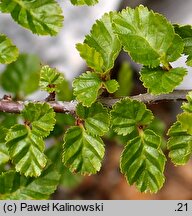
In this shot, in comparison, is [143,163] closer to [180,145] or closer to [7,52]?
[180,145]

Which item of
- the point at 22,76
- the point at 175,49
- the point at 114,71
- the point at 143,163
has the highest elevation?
the point at 114,71

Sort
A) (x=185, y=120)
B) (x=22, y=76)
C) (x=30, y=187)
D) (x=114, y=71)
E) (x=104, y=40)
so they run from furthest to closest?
(x=114, y=71) → (x=22, y=76) → (x=30, y=187) → (x=104, y=40) → (x=185, y=120)

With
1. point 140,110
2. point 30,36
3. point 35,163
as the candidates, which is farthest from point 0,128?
point 30,36

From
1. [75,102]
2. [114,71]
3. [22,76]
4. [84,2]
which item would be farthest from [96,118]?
[114,71]

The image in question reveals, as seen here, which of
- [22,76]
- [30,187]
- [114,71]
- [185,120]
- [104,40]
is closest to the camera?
[185,120]

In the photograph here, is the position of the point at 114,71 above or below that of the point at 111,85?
above

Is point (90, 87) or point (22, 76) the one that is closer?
point (90, 87)
